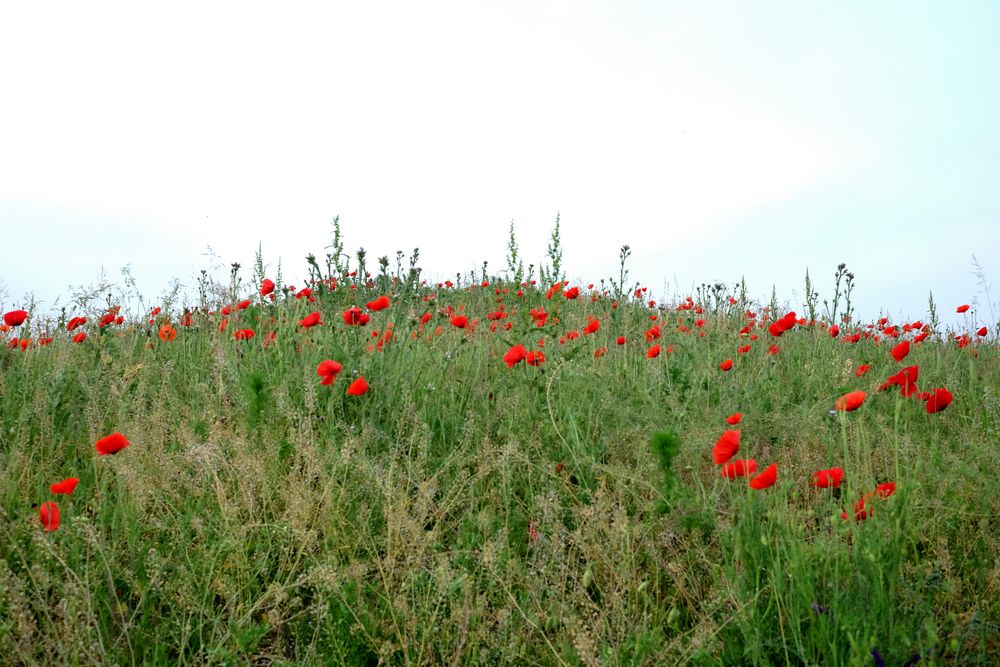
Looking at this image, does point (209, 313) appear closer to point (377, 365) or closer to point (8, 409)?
point (8, 409)

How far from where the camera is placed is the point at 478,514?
2561 mm

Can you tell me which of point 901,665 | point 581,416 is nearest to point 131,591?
point 581,416

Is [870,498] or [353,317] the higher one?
[353,317]

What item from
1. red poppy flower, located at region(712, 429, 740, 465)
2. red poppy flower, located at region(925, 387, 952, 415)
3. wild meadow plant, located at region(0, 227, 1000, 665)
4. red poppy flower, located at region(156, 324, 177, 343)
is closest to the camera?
wild meadow plant, located at region(0, 227, 1000, 665)

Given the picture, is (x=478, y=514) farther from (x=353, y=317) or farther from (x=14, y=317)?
(x=14, y=317)

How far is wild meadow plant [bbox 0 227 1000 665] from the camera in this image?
193cm

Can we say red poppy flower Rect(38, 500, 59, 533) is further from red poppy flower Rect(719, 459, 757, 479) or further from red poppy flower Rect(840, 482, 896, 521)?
red poppy flower Rect(840, 482, 896, 521)

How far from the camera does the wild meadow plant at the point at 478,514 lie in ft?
6.35

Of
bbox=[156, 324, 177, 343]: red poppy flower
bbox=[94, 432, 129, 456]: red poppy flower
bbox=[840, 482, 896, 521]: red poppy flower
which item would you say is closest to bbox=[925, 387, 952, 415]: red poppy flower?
bbox=[840, 482, 896, 521]: red poppy flower

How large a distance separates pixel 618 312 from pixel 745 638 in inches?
185

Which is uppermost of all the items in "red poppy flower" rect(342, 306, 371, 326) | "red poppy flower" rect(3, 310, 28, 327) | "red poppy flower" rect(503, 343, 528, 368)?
"red poppy flower" rect(3, 310, 28, 327)

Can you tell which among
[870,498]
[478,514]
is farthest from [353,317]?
[870,498]

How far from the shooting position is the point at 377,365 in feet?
11.9

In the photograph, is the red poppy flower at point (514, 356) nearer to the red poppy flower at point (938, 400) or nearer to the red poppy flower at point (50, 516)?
the red poppy flower at point (938, 400)
